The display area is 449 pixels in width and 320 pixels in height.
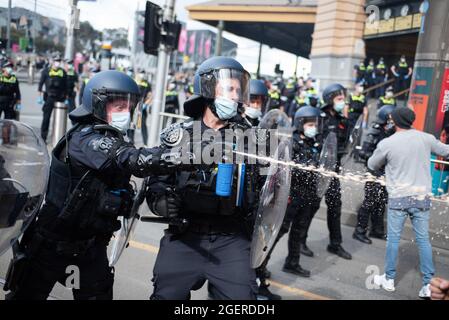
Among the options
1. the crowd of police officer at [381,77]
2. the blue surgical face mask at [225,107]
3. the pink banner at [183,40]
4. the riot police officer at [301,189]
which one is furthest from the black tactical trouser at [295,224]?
the pink banner at [183,40]

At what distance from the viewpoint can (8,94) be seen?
969 centimetres

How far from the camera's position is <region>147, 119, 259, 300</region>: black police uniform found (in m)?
2.39

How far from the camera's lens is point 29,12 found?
3.42 metres

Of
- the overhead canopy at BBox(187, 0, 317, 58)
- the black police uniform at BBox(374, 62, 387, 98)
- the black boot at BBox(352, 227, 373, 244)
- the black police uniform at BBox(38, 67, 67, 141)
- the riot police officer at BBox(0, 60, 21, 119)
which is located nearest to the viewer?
the black boot at BBox(352, 227, 373, 244)

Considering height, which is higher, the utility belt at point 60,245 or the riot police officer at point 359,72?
the riot police officer at point 359,72

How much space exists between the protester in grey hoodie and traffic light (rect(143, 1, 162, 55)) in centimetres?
523

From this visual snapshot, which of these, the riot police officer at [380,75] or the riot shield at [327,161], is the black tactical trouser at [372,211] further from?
the riot police officer at [380,75]

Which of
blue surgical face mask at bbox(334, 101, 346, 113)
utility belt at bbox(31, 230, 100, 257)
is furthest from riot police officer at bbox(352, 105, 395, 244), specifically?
utility belt at bbox(31, 230, 100, 257)

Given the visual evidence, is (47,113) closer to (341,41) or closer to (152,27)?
(152,27)

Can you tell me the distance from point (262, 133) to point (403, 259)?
10.4 feet

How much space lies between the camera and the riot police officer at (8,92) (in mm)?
9617

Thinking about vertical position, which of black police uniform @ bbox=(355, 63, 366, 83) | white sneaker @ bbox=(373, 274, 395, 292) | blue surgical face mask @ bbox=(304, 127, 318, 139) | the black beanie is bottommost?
white sneaker @ bbox=(373, 274, 395, 292)

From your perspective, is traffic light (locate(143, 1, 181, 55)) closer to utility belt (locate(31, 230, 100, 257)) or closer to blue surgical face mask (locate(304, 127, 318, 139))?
blue surgical face mask (locate(304, 127, 318, 139))

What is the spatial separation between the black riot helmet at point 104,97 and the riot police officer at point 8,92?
789 centimetres
